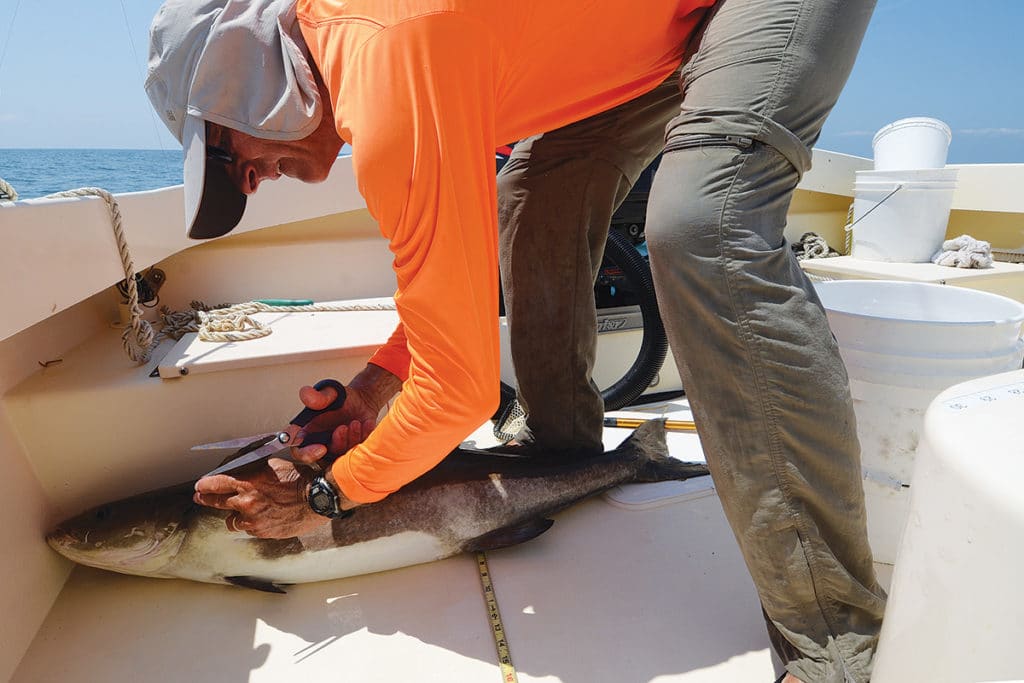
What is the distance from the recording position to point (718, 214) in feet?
3.56

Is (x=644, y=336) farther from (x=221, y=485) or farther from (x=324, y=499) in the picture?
(x=221, y=485)

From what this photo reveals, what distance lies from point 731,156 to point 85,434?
6.33ft

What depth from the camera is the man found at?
104cm

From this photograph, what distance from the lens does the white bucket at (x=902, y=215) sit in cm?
391

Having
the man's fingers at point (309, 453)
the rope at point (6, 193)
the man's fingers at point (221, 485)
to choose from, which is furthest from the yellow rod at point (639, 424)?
the rope at point (6, 193)

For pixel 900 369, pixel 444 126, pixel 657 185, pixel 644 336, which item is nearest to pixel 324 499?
pixel 444 126

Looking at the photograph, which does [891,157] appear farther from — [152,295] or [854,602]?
[152,295]

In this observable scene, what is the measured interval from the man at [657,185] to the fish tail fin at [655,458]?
85 centimetres

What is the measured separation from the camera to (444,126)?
1020mm

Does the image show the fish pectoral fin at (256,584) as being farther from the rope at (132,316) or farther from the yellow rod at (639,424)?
the yellow rod at (639,424)

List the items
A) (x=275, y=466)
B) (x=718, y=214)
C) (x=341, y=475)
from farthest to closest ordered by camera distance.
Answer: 1. (x=275, y=466)
2. (x=341, y=475)
3. (x=718, y=214)

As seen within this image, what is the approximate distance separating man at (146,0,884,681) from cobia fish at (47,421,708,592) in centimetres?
53

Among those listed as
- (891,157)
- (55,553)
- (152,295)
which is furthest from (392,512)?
(891,157)

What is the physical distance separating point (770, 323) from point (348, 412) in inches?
45.8
